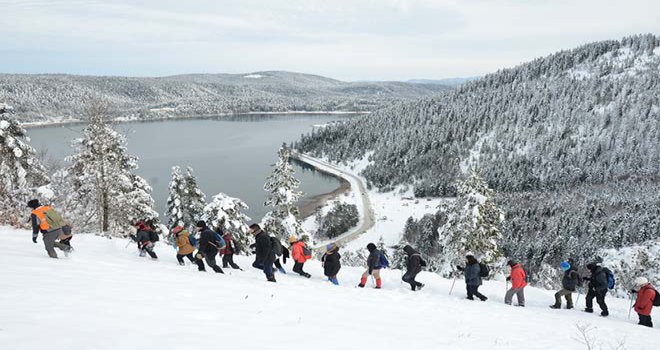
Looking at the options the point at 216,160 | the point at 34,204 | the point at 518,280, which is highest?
the point at 34,204

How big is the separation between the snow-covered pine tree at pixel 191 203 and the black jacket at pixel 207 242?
21.1 metres

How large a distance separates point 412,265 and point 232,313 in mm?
6882

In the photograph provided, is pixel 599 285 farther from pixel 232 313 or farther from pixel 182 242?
pixel 182 242

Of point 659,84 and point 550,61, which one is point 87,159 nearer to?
point 659,84

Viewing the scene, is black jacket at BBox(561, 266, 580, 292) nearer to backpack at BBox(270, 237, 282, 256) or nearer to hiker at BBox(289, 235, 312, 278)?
hiker at BBox(289, 235, 312, 278)

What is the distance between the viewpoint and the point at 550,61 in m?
157

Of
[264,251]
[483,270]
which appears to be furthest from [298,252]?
[483,270]

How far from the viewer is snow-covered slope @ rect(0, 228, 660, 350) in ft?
16.4

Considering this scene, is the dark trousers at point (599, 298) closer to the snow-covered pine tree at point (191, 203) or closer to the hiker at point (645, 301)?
the hiker at point (645, 301)

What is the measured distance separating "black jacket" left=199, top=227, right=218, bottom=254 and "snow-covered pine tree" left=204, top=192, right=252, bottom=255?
12.6m

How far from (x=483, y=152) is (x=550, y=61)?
257 ft

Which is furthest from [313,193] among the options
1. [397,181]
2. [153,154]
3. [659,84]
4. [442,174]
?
[659,84]

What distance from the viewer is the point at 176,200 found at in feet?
100

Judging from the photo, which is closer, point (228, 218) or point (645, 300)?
point (645, 300)
